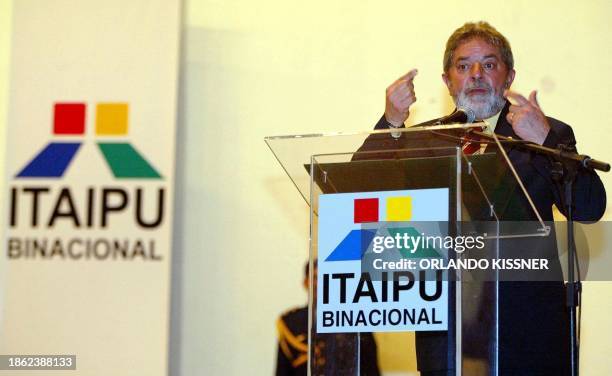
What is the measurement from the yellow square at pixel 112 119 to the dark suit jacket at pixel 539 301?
179 cm

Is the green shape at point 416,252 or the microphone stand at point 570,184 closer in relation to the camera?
the green shape at point 416,252

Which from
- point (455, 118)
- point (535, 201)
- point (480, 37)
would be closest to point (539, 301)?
point (535, 201)

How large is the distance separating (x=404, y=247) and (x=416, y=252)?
0.03m

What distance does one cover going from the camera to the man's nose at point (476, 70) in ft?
11.0

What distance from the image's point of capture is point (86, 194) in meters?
4.32

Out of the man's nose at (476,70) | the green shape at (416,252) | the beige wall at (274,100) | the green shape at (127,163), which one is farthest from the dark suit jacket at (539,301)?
the green shape at (127,163)

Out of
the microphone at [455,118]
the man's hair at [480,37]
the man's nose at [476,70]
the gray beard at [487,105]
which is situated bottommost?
the microphone at [455,118]

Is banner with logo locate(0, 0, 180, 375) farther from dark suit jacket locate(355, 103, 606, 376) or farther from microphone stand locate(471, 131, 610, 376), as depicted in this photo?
microphone stand locate(471, 131, 610, 376)

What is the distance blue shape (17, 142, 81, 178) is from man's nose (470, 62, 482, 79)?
1.94 meters

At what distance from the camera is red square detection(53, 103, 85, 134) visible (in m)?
4.37

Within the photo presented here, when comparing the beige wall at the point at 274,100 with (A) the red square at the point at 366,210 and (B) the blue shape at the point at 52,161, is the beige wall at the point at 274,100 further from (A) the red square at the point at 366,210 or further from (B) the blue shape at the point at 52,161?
(A) the red square at the point at 366,210

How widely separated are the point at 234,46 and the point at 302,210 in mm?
917

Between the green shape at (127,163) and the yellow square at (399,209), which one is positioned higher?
the green shape at (127,163)

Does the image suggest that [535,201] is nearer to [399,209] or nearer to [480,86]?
[480,86]
